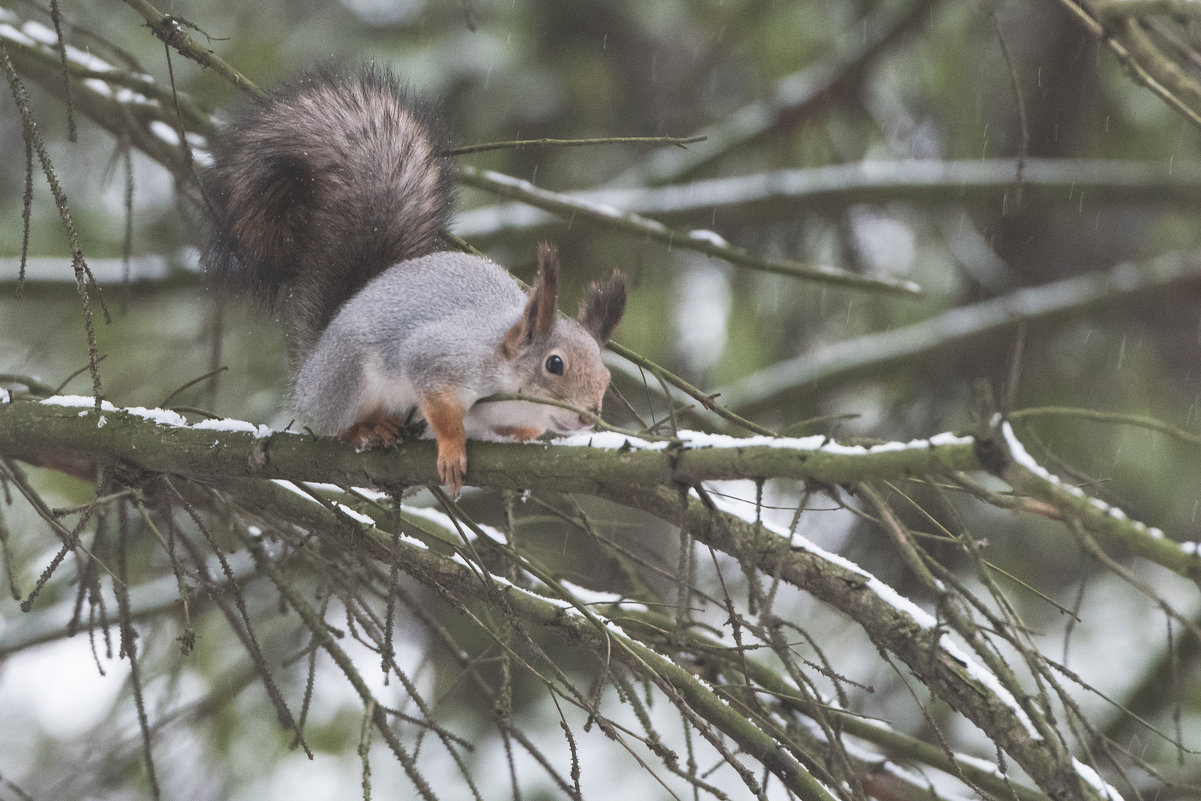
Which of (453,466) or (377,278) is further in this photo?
(377,278)

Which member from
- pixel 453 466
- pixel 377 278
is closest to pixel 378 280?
pixel 377 278

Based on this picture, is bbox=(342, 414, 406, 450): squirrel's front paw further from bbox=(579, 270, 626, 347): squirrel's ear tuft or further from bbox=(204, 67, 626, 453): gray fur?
bbox=(579, 270, 626, 347): squirrel's ear tuft

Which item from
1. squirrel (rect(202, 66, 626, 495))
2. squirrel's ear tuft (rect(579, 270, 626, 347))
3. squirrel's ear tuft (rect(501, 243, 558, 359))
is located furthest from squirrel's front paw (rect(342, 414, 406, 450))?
squirrel's ear tuft (rect(579, 270, 626, 347))

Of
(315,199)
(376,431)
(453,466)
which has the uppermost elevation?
(315,199)

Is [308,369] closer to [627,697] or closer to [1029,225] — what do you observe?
[627,697]

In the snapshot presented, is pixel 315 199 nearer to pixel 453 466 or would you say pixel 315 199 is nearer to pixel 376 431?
pixel 376 431

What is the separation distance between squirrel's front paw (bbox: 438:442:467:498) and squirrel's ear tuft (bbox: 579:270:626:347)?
390mm

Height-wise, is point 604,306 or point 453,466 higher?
point 604,306

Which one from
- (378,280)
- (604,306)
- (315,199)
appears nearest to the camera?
(604,306)

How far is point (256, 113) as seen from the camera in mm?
1915

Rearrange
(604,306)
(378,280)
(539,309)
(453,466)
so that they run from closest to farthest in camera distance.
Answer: (453,466) → (539,309) → (604,306) → (378,280)

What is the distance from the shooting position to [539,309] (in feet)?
5.26

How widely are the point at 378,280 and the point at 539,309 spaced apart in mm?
373

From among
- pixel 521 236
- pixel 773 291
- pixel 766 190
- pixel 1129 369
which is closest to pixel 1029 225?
pixel 1129 369
